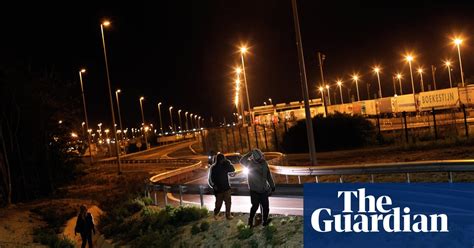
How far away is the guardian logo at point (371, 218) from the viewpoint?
7.92 m

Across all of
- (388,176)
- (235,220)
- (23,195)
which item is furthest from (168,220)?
(23,195)

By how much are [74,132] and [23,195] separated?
7.16m

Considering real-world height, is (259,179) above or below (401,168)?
above

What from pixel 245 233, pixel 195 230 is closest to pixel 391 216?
pixel 245 233

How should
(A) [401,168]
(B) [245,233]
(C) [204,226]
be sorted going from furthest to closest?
(A) [401,168], (C) [204,226], (B) [245,233]

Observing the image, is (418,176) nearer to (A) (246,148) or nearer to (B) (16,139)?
(B) (16,139)

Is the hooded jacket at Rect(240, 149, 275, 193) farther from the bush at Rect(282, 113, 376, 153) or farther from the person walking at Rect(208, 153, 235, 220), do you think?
the bush at Rect(282, 113, 376, 153)

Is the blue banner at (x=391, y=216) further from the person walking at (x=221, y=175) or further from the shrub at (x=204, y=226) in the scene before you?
the shrub at (x=204, y=226)

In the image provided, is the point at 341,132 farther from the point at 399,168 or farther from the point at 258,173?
the point at 258,173

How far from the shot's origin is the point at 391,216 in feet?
26.6

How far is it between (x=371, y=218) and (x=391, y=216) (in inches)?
11.3

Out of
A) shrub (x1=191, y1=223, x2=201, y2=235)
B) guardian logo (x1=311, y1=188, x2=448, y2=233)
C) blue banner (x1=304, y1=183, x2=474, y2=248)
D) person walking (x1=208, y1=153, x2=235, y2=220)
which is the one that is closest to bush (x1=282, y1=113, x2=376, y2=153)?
shrub (x1=191, y1=223, x2=201, y2=235)

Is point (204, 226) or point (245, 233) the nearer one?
point (245, 233)

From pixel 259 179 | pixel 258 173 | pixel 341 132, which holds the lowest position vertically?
pixel 341 132
